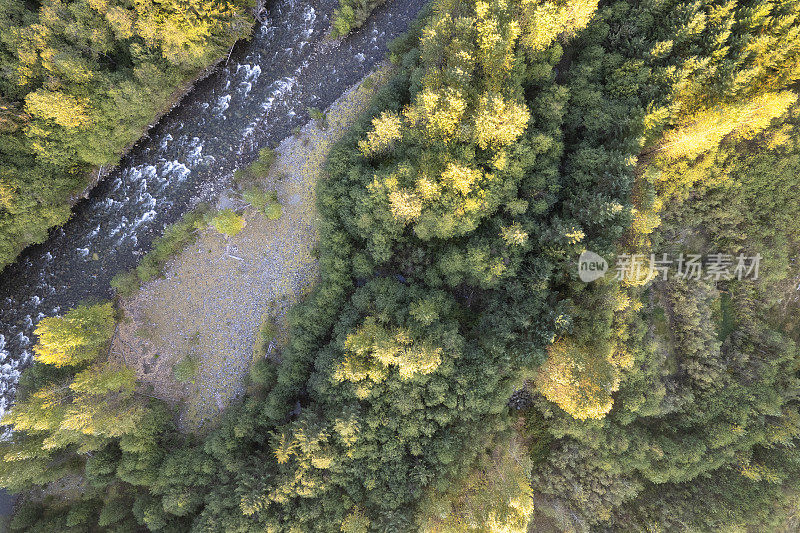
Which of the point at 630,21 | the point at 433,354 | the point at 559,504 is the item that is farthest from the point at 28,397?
the point at 630,21

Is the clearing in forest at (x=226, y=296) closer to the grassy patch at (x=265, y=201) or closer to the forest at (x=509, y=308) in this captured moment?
the grassy patch at (x=265, y=201)

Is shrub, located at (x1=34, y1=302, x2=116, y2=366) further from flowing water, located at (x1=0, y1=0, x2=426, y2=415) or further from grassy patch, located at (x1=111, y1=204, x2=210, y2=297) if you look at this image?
flowing water, located at (x1=0, y1=0, x2=426, y2=415)

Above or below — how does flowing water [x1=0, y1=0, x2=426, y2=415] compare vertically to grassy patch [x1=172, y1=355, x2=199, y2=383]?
above

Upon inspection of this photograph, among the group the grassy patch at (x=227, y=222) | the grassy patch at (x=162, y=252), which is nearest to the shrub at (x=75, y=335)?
the grassy patch at (x=162, y=252)

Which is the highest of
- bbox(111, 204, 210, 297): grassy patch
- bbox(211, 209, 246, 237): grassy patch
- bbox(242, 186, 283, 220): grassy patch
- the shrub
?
bbox(242, 186, 283, 220): grassy patch

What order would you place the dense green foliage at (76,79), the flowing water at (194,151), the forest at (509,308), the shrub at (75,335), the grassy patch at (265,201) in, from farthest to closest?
the flowing water at (194,151) < the grassy patch at (265,201) < the dense green foliage at (76,79) < the shrub at (75,335) < the forest at (509,308)

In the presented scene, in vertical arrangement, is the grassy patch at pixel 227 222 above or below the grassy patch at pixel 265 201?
below

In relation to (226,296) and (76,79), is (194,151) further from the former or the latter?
(226,296)

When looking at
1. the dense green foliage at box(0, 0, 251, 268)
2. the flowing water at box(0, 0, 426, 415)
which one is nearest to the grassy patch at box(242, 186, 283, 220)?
the flowing water at box(0, 0, 426, 415)
